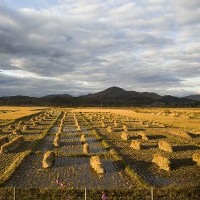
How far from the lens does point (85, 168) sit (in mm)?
23438

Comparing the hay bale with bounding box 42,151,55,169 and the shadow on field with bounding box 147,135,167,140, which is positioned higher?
the shadow on field with bounding box 147,135,167,140

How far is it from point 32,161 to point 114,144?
10.4 meters

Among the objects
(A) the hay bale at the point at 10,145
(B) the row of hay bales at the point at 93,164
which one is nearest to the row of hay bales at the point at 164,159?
(B) the row of hay bales at the point at 93,164

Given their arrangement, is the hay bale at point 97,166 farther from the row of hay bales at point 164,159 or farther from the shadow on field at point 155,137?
the shadow on field at point 155,137

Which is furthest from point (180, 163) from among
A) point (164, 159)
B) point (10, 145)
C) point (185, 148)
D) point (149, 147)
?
point (10, 145)

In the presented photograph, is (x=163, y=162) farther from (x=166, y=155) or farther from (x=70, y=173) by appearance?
(x=70, y=173)

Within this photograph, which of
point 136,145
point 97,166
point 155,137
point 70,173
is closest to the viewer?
point 70,173

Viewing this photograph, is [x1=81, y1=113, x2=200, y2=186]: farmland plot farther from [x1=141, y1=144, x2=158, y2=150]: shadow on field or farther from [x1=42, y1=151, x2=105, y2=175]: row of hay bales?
[x1=42, y1=151, x2=105, y2=175]: row of hay bales

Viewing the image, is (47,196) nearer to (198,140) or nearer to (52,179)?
(52,179)

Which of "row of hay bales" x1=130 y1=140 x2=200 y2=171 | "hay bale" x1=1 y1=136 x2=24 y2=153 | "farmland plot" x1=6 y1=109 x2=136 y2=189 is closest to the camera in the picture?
"farmland plot" x1=6 y1=109 x2=136 y2=189

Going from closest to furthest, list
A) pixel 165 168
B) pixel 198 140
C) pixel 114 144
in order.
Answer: pixel 165 168 → pixel 114 144 → pixel 198 140

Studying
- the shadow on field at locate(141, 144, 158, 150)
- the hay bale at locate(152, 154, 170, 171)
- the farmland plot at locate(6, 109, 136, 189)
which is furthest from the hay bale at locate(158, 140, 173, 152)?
the hay bale at locate(152, 154, 170, 171)

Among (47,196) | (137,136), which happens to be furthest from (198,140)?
(47,196)

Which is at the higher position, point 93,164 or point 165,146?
point 165,146
